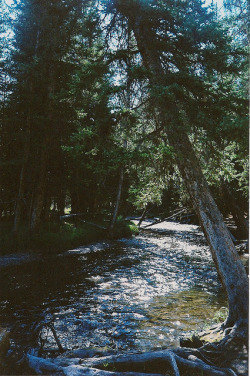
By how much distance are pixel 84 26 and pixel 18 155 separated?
1239cm

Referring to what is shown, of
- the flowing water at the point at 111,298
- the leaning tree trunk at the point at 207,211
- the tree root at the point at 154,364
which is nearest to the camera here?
the tree root at the point at 154,364

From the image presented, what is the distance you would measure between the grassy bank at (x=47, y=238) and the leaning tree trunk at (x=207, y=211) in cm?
1324

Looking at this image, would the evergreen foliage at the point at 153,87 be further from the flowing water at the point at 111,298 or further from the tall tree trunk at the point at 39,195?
the tall tree trunk at the point at 39,195

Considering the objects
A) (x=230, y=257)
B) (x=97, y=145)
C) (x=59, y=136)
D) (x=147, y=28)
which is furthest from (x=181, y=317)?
(x=59, y=136)

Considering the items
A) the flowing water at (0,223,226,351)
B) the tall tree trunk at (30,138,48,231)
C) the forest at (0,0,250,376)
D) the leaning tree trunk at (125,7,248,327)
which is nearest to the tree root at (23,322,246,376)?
the forest at (0,0,250,376)

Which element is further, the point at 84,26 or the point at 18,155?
the point at 18,155

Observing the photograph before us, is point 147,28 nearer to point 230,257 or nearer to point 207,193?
point 207,193

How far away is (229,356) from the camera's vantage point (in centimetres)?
606

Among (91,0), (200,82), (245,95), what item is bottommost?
(245,95)

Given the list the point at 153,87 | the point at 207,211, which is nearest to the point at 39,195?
the point at 153,87

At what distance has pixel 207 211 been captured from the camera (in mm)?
8000

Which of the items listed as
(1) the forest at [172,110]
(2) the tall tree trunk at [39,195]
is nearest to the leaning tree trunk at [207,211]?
(1) the forest at [172,110]

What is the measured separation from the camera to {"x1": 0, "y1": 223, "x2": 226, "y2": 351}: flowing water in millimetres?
8289

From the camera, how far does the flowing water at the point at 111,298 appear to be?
8289 mm
